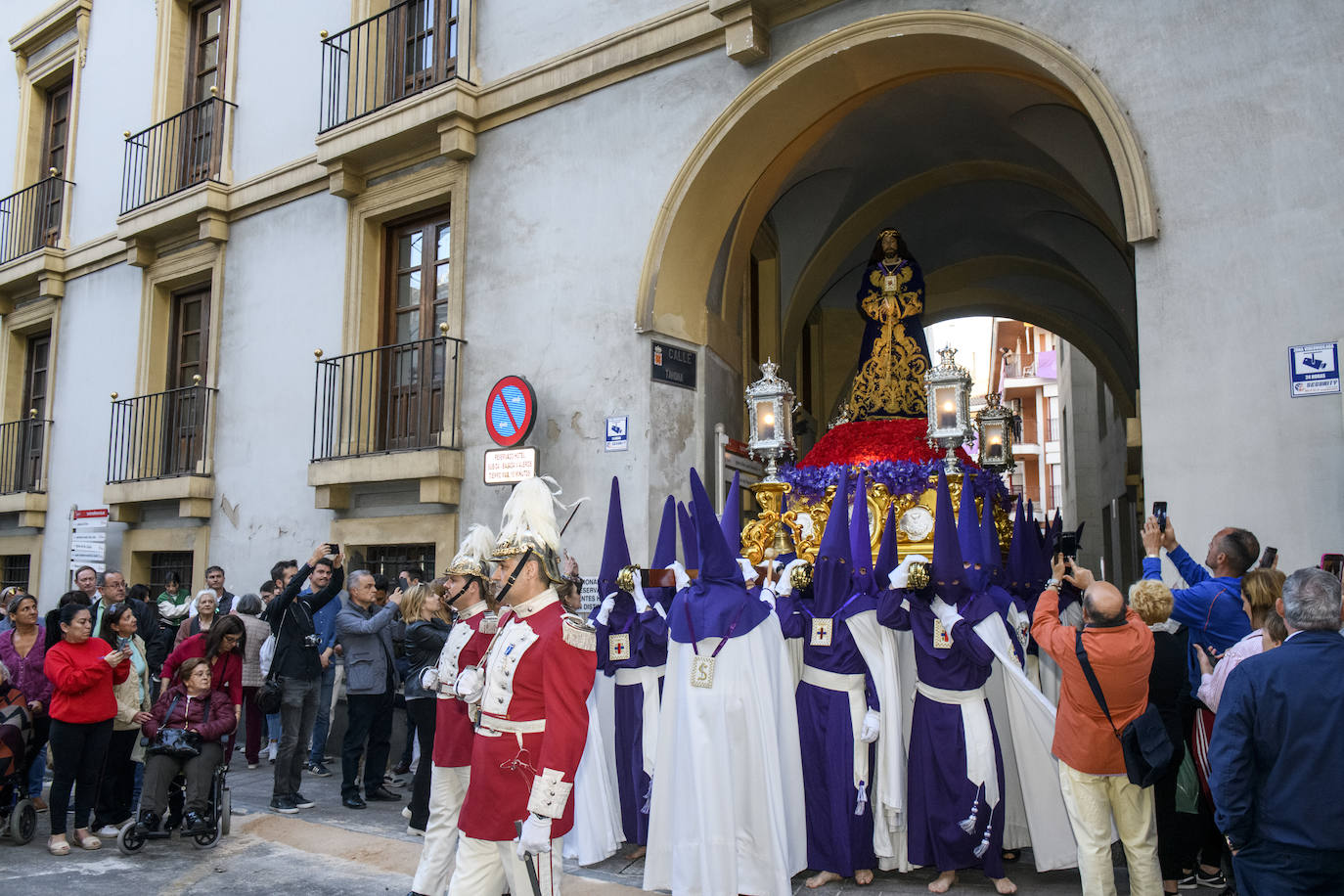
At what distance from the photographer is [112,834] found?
7383 mm

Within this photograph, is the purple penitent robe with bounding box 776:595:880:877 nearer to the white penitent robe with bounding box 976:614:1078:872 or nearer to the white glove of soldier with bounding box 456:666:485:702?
the white penitent robe with bounding box 976:614:1078:872

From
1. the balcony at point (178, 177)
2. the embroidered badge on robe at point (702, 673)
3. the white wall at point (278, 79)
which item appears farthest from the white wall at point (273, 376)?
the embroidered badge on robe at point (702, 673)

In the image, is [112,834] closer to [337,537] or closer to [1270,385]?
[337,537]

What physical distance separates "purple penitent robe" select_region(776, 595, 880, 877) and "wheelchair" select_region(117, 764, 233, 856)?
405 centimetres

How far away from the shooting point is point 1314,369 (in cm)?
656

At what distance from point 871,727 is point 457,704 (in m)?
2.29

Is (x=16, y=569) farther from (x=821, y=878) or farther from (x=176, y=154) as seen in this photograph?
(x=821, y=878)

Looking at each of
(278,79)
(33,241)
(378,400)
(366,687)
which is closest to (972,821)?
(366,687)

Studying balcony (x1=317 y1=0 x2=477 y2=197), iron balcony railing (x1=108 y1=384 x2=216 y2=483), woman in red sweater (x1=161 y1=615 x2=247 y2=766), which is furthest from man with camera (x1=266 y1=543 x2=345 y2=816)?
Result: iron balcony railing (x1=108 y1=384 x2=216 y2=483)

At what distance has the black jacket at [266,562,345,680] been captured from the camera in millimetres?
8320

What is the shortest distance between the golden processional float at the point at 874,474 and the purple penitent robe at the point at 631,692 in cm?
287

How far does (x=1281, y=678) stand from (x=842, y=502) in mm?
2870

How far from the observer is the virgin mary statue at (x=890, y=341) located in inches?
444

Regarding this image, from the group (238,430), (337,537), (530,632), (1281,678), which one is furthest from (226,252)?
(1281,678)
